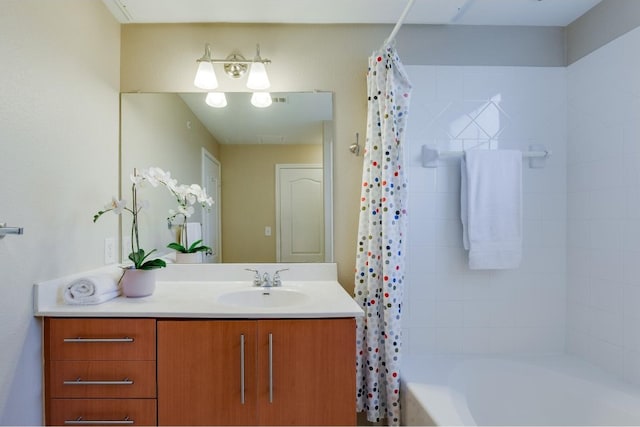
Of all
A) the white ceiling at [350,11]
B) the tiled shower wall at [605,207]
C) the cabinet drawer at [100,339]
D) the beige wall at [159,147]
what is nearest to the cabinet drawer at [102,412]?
the cabinet drawer at [100,339]

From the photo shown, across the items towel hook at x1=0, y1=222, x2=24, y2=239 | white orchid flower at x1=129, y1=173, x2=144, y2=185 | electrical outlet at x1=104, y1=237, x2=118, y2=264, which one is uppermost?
white orchid flower at x1=129, y1=173, x2=144, y2=185

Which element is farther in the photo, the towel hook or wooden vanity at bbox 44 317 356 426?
wooden vanity at bbox 44 317 356 426

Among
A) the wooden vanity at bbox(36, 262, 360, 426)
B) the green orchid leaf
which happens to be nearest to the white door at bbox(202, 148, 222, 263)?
the green orchid leaf

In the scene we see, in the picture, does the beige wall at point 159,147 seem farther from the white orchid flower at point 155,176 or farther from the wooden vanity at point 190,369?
the wooden vanity at point 190,369

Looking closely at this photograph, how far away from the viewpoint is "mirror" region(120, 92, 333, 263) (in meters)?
1.92

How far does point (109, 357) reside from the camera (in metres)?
1.31

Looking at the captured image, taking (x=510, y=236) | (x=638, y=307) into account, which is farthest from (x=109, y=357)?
(x=638, y=307)

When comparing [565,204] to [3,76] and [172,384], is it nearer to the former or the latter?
[172,384]

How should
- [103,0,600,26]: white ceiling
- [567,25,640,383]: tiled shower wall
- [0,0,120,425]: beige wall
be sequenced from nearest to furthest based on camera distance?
1. [0,0,120,425]: beige wall
2. [567,25,640,383]: tiled shower wall
3. [103,0,600,26]: white ceiling

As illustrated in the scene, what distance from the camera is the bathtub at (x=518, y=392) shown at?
1.47 m

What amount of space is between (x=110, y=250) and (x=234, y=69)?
1180 mm

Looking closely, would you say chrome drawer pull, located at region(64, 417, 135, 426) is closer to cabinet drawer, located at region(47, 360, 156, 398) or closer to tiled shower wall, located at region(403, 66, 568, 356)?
cabinet drawer, located at region(47, 360, 156, 398)

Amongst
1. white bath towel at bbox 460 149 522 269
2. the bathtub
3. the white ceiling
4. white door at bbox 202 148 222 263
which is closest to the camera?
the bathtub

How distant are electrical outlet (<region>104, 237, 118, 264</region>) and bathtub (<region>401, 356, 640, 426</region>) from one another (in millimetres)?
1610
